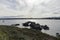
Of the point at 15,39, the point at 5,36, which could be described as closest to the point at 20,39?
the point at 15,39

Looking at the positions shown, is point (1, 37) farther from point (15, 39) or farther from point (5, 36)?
point (15, 39)

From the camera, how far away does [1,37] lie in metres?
8.23

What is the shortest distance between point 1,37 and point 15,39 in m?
3.43

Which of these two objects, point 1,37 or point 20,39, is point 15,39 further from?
point 1,37

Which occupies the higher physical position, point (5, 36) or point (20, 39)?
point (5, 36)

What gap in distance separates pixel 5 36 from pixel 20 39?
3.31 meters

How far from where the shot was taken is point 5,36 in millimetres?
8422

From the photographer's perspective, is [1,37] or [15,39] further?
Result: [15,39]

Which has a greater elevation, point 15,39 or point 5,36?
point 5,36

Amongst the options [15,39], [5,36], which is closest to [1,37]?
[5,36]

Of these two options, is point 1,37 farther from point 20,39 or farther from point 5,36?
point 20,39

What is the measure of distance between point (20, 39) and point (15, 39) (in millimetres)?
427

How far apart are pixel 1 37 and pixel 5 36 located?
284 mm

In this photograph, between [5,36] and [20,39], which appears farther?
[20,39]
